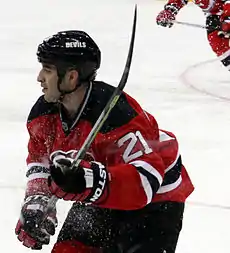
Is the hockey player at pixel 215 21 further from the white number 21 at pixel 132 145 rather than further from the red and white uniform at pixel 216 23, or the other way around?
the white number 21 at pixel 132 145

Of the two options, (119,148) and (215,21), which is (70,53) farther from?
(215,21)

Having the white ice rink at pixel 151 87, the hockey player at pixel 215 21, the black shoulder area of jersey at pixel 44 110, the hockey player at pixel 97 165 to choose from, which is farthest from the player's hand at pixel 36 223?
the hockey player at pixel 215 21

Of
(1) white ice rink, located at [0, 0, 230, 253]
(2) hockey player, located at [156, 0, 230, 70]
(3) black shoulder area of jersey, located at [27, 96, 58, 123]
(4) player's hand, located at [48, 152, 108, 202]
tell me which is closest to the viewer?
(4) player's hand, located at [48, 152, 108, 202]

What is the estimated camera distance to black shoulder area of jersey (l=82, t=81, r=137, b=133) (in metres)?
1.76

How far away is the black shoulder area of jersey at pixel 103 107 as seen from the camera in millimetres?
1758

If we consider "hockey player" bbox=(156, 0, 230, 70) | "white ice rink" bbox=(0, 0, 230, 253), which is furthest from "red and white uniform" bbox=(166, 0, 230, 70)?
"white ice rink" bbox=(0, 0, 230, 253)

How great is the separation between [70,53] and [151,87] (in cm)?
385

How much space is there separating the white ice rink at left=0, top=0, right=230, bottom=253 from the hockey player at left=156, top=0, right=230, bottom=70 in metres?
0.26

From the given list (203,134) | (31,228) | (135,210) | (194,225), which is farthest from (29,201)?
(203,134)

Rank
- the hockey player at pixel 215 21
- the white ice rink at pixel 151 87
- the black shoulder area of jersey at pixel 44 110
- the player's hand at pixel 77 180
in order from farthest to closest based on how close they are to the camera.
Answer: the hockey player at pixel 215 21, the white ice rink at pixel 151 87, the black shoulder area of jersey at pixel 44 110, the player's hand at pixel 77 180

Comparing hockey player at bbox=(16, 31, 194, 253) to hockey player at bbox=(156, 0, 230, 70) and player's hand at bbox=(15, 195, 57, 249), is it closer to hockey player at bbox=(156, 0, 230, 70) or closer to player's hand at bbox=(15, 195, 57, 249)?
player's hand at bbox=(15, 195, 57, 249)

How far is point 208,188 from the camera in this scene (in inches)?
133

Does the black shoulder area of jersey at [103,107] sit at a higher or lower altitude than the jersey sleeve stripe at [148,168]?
higher

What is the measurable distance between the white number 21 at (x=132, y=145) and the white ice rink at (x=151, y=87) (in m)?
1.09
